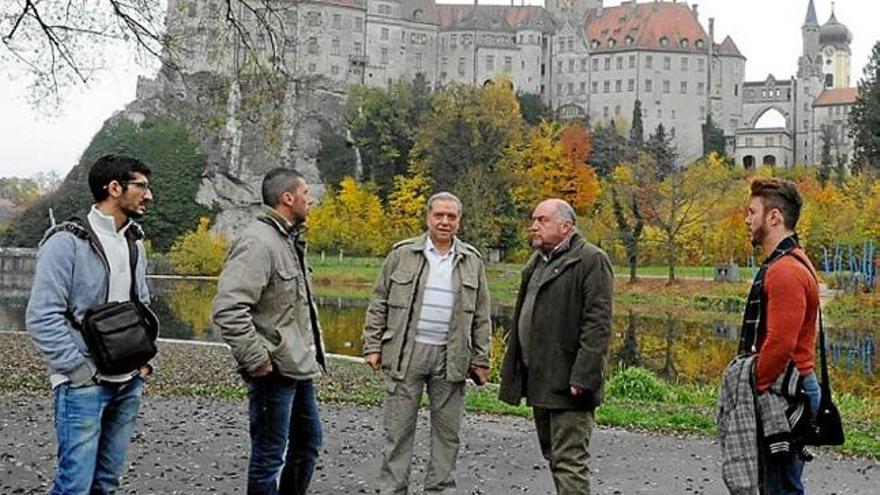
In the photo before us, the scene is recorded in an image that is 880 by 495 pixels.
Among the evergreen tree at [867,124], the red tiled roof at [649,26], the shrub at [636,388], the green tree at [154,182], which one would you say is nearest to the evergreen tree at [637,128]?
the red tiled roof at [649,26]

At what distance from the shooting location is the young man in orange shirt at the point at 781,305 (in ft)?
15.3

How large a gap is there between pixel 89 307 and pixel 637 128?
270ft

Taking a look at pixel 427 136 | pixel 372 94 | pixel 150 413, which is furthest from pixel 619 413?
pixel 372 94

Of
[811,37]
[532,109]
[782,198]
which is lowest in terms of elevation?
[782,198]

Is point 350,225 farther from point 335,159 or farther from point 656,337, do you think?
point 656,337

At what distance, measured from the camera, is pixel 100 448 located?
4.98 m

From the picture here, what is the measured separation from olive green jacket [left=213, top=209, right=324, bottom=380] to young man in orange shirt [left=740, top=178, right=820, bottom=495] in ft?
7.54

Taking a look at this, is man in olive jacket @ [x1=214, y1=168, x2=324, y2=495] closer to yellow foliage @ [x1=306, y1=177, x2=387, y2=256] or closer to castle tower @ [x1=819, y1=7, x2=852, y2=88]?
yellow foliage @ [x1=306, y1=177, x2=387, y2=256]

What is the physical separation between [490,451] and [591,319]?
8.85 feet


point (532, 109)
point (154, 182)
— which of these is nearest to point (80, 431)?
point (154, 182)

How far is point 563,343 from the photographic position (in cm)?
589

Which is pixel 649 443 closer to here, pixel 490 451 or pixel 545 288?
pixel 490 451

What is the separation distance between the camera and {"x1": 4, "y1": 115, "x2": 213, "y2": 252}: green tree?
2672 inches

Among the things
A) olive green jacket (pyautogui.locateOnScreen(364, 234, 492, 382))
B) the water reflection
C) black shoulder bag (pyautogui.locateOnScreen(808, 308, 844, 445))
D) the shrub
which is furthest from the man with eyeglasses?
the water reflection
